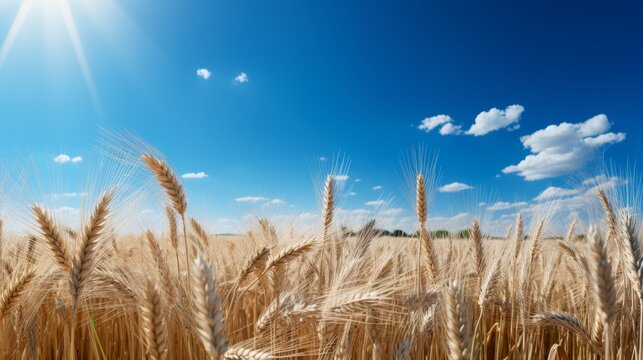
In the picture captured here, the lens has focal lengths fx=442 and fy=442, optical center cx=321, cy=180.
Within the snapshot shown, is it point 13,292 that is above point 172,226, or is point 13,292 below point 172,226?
below

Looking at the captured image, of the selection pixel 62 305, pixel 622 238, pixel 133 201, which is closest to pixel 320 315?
pixel 133 201

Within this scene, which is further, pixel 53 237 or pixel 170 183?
pixel 170 183

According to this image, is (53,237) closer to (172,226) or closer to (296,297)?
(296,297)

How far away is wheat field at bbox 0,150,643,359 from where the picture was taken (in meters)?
1.82

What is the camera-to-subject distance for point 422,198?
3.40 m

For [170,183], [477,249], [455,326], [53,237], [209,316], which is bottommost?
[455,326]

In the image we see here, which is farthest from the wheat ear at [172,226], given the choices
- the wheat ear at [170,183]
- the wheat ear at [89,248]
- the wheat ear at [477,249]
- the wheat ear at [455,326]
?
the wheat ear at [455,326]

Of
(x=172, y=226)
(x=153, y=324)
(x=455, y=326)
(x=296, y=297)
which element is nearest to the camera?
(x=153, y=324)

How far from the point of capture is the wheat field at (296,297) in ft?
5.98

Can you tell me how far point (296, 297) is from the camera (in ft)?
7.66

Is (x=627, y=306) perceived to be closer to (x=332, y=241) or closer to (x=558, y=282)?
(x=558, y=282)

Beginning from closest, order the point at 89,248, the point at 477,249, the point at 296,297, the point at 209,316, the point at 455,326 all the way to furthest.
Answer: the point at 209,316 → the point at 455,326 → the point at 89,248 → the point at 296,297 → the point at 477,249

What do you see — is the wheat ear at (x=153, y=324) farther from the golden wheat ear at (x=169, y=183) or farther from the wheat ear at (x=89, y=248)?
the golden wheat ear at (x=169, y=183)

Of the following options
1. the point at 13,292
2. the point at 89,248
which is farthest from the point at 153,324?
the point at 13,292
